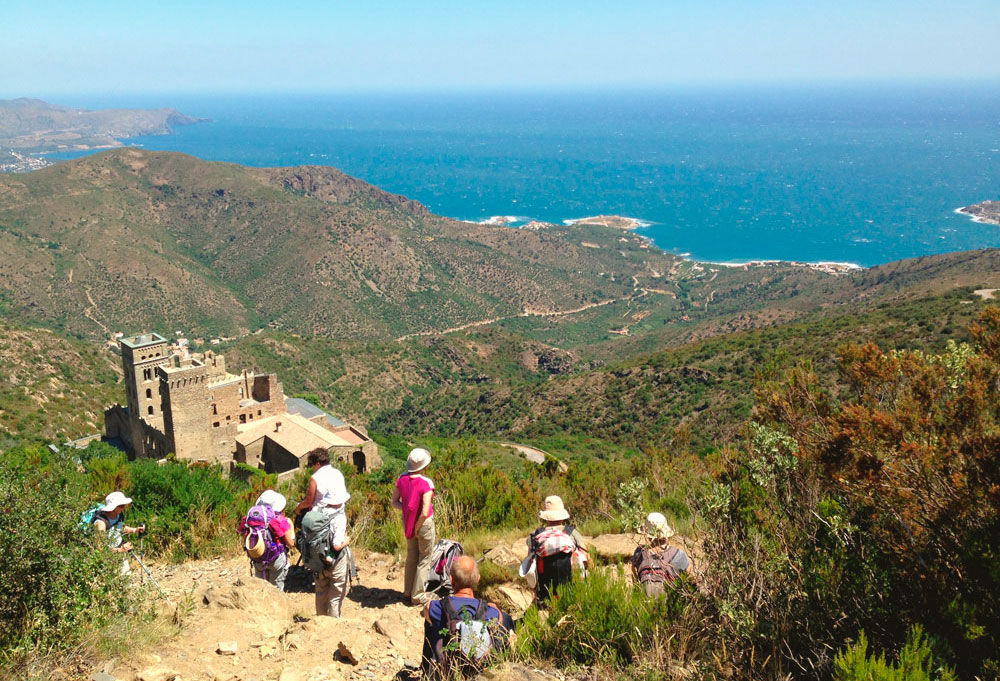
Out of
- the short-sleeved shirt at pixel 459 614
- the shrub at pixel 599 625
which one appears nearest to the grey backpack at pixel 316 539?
the short-sleeved shirt at pixel 459 614

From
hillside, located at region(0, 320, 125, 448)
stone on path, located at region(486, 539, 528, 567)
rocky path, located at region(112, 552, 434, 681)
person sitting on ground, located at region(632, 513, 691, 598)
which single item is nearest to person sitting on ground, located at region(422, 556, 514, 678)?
rocky path, located at region(112, 552, 434, 681)

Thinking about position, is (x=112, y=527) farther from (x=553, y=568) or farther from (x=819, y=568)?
(x=819, y=568)

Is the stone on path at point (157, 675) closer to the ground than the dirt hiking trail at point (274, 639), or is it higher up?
higher up

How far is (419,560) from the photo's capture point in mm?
6629

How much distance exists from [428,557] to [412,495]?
668 millimetres

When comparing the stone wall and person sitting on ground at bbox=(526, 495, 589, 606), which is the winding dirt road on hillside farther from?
person sitting on ground at bbox=(526, 495, 589, 606)

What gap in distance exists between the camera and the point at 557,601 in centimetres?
539

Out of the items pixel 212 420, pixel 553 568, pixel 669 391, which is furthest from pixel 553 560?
pixel 669 391

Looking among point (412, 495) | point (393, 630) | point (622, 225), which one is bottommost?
point (622, 225)

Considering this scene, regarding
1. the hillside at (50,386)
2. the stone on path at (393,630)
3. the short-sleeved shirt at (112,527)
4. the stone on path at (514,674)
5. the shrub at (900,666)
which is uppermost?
the shrub at (900,666)

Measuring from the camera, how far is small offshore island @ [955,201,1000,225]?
539ft

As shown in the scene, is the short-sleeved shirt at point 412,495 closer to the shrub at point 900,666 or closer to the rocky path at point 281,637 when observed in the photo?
the rocky path at point 281,637

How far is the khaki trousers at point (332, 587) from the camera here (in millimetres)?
6297

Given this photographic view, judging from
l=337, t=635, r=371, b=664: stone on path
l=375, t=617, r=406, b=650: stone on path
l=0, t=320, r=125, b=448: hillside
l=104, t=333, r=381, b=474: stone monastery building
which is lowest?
l=0, t=320, r=125, b=448: hillside
